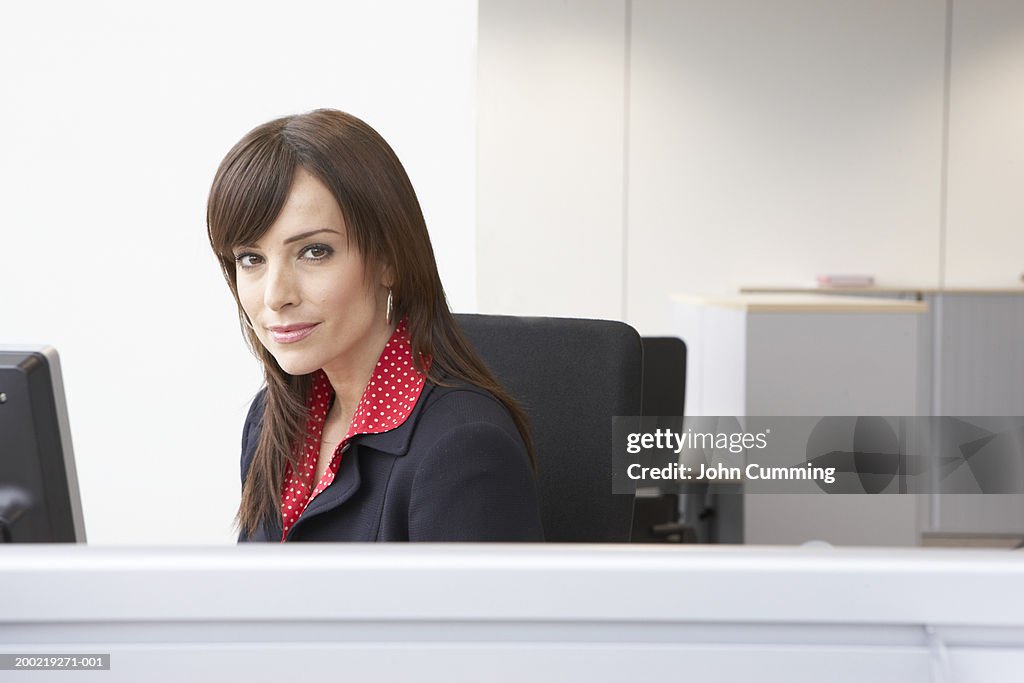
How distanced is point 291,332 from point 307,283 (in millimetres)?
63

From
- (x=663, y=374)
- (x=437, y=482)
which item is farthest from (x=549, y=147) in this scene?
(x=437, y=482)

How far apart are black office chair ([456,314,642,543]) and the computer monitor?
0.78 m

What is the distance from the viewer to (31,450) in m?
0.79

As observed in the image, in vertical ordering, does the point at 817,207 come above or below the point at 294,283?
above

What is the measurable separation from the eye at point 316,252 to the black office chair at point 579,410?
1.31 feet

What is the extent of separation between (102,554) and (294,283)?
0.85 metres

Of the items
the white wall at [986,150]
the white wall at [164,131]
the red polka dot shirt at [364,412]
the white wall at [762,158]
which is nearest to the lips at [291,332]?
the red polka dot shirt at [364,412]

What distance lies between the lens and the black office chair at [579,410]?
4.83 ft

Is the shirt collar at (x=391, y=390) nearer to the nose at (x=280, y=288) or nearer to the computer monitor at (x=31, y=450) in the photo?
the nose at (x=280, y=288)

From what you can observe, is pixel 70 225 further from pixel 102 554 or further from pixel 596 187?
pixel 596 187

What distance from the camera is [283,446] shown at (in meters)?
1.40

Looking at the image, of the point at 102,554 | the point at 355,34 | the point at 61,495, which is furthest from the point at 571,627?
the point at 355,34

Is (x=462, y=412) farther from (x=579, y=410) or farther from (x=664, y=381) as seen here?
(x=664, y=381)

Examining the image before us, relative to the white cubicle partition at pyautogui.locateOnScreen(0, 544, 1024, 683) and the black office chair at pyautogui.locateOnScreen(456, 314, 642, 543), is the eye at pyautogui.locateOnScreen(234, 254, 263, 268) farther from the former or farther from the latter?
the white cubicle partition at pyautogui.locateOnScreen(0, 544, 1024, 683)
